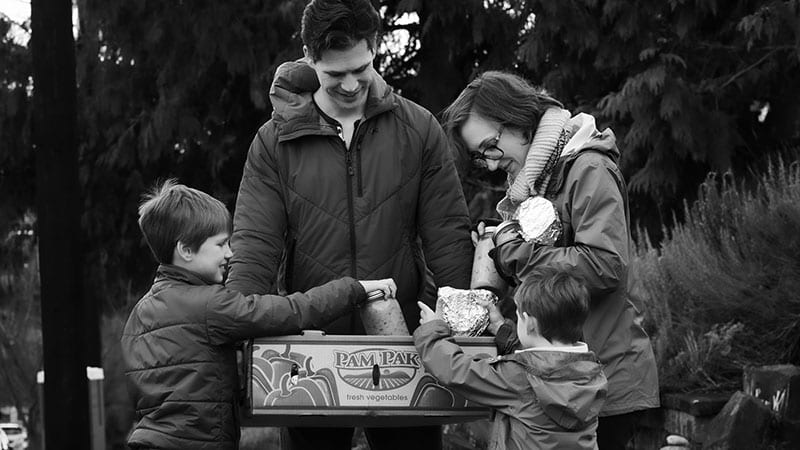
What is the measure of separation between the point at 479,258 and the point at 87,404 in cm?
578

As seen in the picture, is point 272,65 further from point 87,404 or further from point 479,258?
point 479,258

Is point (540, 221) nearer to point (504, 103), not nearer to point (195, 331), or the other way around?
point (504, 103)

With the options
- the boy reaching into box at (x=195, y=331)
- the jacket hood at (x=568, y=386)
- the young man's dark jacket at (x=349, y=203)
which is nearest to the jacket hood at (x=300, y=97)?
the young man's dark jacket at (x=349, y=203)

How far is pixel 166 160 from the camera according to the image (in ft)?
36.3

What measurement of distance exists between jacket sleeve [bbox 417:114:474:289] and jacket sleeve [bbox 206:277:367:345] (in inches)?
14.8

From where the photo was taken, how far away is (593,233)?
10.9 feet

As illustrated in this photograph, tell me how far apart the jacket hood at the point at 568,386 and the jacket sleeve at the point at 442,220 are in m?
0.59

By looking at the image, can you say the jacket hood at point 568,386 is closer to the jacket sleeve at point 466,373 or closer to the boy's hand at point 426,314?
the jacket sleeve at point 466,373

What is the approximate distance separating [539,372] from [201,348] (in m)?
0.95

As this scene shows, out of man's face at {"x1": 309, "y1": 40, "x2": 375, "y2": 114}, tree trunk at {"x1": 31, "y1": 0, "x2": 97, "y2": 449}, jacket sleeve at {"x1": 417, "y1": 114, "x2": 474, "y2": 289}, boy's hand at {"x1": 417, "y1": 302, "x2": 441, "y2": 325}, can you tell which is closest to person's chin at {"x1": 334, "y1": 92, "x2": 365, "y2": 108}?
man's face at {"x1": 309, "y1": 40, "x2": 375, "y2": 114}

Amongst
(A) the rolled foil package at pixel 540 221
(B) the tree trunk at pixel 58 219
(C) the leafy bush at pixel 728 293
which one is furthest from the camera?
(B) the tree trunk at pixel 58 219

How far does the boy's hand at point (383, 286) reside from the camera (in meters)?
3.63

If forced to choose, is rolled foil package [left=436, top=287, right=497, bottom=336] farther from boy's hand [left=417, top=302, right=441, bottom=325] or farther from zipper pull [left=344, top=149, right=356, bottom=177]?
zipper pull [left=344, top=149, right=356, bottom=177]

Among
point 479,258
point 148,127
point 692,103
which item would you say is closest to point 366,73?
point 479,258
